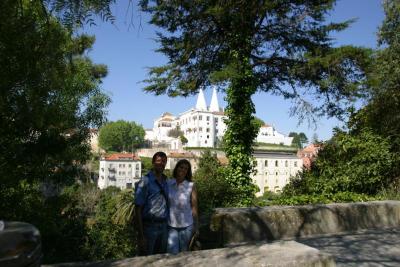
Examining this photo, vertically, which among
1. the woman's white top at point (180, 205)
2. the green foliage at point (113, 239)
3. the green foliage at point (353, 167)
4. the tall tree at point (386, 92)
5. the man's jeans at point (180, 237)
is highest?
the tall tree at point (386, 92)

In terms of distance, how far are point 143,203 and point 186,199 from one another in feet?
1.56

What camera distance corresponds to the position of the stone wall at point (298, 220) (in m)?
5.29

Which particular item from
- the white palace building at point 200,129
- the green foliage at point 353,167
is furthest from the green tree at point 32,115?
the white palace building at point 200,129

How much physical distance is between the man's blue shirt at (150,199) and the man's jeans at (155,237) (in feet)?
0.29

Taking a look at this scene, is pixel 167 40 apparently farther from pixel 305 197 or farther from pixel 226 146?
pixel 305 197

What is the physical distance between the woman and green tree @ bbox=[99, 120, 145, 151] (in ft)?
434

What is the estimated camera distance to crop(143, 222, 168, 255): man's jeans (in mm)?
4062

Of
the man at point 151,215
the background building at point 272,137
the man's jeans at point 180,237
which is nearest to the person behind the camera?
the man at point 151,215

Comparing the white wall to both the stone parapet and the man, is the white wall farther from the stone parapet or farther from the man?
the stone parapet

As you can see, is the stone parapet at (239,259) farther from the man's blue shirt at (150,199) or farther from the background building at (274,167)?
the background building at (274,167)

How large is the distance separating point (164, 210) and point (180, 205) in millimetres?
199

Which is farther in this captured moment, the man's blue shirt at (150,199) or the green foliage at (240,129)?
the green foliage at (240,129)

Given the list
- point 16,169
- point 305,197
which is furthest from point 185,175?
point 305,197

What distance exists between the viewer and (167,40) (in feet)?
50.4
